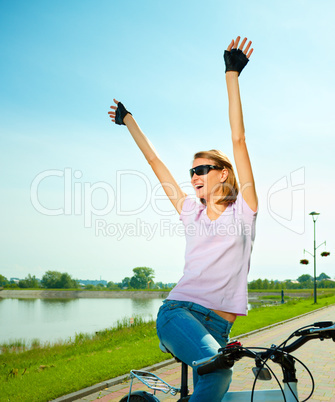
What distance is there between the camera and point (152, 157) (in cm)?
299

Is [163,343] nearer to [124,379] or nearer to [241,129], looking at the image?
[241,129]

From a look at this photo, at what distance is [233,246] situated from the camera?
7.35 ft

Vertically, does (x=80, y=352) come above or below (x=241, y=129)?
below

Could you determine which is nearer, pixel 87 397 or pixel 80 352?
pixel 87 397

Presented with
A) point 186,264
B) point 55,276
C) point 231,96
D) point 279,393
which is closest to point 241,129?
point 231,96

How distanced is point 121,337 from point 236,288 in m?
11.1

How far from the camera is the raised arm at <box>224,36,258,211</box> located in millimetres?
2301

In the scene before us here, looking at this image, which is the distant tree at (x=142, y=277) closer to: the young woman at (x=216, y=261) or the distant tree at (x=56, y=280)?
the distant tree at (x=56, y=280)

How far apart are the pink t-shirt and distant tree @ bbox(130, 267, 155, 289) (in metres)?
A: 92.7

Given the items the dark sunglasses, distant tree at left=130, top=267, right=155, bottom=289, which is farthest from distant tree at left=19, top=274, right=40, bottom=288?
the dark sunglasses

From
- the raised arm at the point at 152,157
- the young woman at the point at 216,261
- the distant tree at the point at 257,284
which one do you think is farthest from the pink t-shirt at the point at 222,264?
the distant tree at the point at 257,284

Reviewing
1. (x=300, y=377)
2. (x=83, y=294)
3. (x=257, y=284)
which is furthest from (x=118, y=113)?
(x=257, y=284)

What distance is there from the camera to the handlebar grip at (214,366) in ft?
6.15

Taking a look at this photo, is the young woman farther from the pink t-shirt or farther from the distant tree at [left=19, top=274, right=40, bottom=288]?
the distant tree at [left=19, top=274, right=40, bottom=288]
